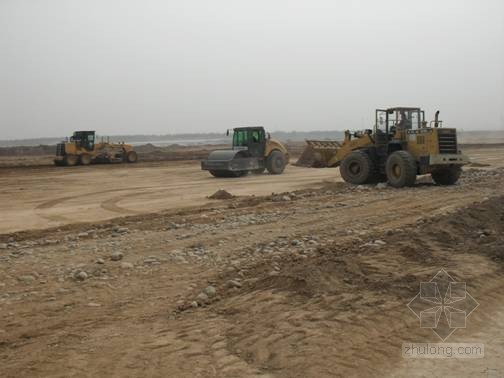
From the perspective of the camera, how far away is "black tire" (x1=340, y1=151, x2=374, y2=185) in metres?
17.6

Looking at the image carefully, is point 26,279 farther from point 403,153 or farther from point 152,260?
point 403,153

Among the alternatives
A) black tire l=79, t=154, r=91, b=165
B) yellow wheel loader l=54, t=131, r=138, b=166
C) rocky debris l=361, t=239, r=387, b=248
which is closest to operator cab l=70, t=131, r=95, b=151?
yellow wheel loader l=54, t=131, r=138, b=166

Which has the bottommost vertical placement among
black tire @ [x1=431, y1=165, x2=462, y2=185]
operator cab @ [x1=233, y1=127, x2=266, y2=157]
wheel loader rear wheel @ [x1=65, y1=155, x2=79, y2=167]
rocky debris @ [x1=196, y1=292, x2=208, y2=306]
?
rocky debris @ [x1=196, y1=292, x2=208, y2=306]

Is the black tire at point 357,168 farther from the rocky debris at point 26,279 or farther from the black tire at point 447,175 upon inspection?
the rocky debris at point 26,279

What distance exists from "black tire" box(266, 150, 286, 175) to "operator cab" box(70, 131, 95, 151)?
14.6 m

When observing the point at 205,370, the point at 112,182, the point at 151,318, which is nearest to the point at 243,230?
the point at 151,318

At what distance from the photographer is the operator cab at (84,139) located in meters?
34.2

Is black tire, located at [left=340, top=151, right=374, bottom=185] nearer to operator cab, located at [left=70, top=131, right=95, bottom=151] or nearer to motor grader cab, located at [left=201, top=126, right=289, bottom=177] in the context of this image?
motor grader cab, located at [left=201, top=126, right=289, bottom=177]

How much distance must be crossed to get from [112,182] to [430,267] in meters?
17.9

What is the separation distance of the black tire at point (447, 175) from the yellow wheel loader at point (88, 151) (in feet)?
78.0

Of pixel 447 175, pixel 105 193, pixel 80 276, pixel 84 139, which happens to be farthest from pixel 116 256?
pixel 84 139

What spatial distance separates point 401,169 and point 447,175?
1948mm

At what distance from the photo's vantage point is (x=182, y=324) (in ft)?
16.4

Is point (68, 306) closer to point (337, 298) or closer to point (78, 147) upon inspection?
point (337, 298)
